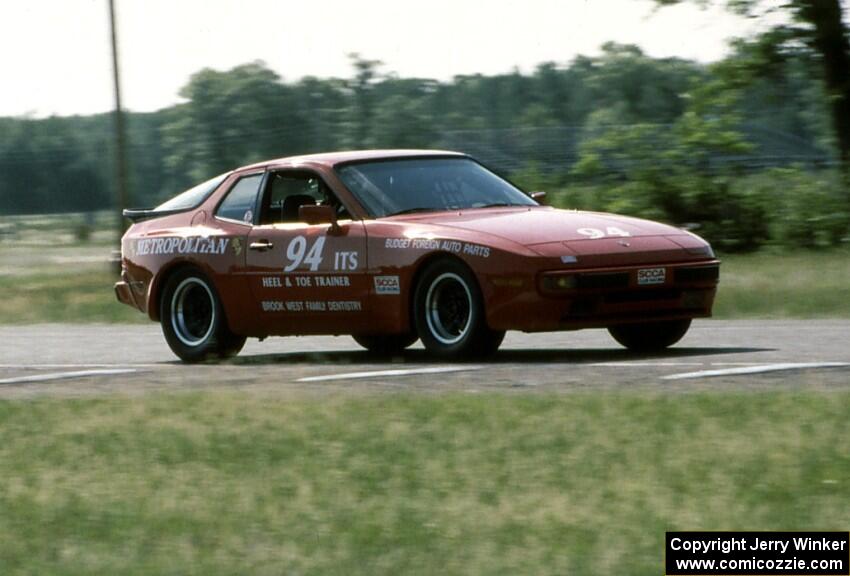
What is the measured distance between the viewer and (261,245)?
12.3 m

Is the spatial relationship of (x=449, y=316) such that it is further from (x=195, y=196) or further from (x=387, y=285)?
(x=195, y=196)

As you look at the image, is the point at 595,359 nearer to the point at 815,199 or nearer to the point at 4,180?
the point at 815,199

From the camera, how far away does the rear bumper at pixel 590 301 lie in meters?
10.6

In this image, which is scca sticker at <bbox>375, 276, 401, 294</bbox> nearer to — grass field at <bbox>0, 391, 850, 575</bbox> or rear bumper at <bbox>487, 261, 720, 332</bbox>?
rear bumper at <bbox>487, 261, 720, 332</bbox>

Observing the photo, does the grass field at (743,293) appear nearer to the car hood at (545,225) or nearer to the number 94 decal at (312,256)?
the car hood at (545,225)

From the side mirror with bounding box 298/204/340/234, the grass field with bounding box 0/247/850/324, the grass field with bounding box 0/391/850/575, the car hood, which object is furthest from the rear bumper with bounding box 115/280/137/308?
the grass field with bounding box 0/247/850/324

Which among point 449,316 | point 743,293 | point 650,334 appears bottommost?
point 743,293

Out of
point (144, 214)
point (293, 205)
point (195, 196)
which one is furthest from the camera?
point (144, 214)

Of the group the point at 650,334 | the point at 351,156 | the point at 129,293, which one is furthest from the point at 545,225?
the point at 129,293

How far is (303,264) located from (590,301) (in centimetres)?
217

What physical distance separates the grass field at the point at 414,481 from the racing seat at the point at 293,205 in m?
3.63

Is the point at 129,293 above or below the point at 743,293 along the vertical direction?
above

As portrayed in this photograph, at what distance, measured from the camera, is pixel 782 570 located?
488 centimetres

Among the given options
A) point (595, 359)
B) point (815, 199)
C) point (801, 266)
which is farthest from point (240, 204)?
point (815, 199)
